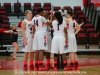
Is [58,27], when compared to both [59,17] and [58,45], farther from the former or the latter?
[58,45]

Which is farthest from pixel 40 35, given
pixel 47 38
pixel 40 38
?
pixel 47 38

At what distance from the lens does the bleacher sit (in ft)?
51.8

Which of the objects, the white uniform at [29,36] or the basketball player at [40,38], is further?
the white uniform at [29,36]

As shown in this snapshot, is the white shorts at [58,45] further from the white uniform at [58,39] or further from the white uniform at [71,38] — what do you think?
the white uniform at [71,38]

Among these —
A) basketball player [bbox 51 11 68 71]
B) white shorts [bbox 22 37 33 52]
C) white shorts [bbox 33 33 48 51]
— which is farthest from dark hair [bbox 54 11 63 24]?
white shorts [bbox 22 37 33 52]

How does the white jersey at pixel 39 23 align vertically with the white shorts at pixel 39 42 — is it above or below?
above

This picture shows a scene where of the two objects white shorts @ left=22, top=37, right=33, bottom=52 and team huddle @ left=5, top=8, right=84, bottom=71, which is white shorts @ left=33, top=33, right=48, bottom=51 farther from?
white shorts @ left=22, top=37, right=33, bottom=52

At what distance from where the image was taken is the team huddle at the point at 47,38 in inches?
345

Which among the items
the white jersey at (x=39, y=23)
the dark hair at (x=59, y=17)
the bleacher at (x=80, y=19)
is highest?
the dark hair at (x=59, y=17)

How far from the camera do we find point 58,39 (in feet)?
28.6

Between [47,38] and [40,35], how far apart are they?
1.12 feet

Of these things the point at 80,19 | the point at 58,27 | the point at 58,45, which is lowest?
the point at 80,19

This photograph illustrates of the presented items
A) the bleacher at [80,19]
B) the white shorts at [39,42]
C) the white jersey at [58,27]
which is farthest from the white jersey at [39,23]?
the bleacher at [80,19]

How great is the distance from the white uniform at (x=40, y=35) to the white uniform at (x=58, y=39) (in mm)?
329
